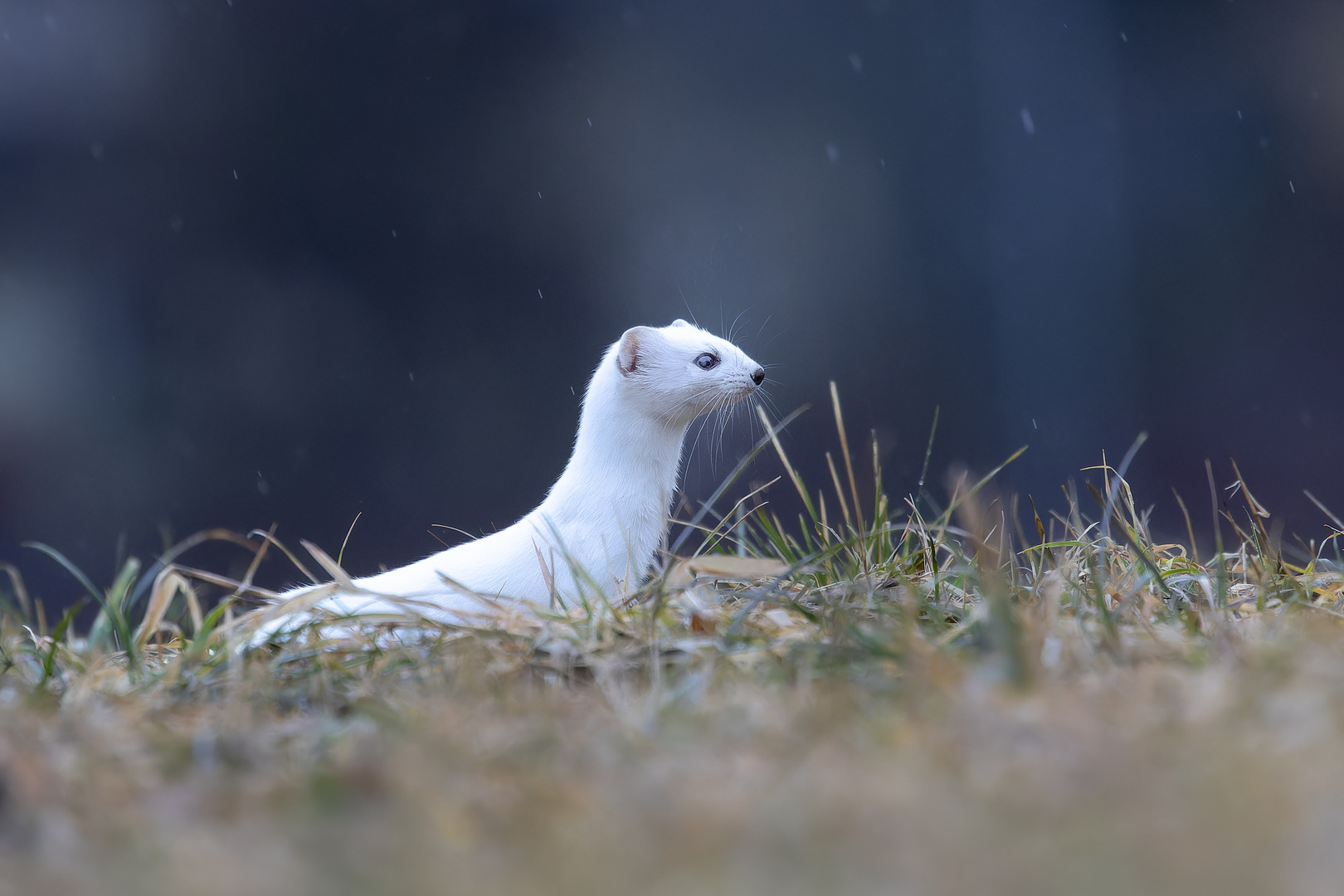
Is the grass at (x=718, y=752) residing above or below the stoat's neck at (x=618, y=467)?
above

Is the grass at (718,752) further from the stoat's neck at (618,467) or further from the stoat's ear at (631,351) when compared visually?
the stoat's ear at (631,351)

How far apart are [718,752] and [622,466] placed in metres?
1.07

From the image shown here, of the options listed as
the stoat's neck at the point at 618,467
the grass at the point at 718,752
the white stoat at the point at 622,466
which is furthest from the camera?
the stoat's neck at the point at 618,467

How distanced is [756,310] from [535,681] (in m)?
1.95

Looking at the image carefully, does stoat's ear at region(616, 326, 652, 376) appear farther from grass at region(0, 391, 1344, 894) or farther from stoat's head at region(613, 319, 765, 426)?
grass at region(0, 391, 1344, 894)

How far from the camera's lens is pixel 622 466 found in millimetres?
1569

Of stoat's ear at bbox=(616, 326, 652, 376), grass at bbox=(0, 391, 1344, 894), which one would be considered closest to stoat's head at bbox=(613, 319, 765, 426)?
stoat's ear at bbox=(616, 326, 652, 376)

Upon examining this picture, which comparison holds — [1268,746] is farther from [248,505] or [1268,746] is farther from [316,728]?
[248,505]

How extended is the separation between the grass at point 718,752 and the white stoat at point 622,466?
0.45m

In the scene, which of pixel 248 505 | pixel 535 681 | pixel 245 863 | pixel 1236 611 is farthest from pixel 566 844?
pixel 248 505

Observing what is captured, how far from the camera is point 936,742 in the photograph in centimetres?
48

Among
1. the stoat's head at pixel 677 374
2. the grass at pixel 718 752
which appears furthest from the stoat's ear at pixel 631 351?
the grass at pixel 718 752

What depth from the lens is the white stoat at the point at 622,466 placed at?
1402 mm

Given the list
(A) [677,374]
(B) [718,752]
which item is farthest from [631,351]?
(B) [718,752]
